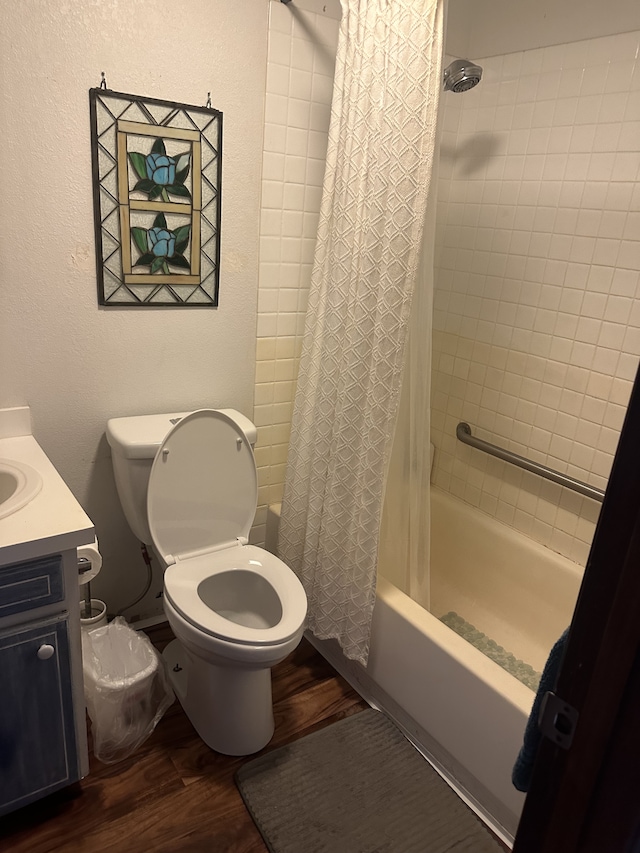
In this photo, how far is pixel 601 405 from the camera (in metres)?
1.93

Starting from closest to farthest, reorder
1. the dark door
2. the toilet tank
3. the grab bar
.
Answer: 1. the dark door
2. the toilet tank
3. the grab bar

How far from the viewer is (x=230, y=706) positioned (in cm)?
164

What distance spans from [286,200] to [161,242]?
1.48 feet

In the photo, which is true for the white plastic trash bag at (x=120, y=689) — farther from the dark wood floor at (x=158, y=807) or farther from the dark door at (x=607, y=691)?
the dark door at (x=607, y=691)

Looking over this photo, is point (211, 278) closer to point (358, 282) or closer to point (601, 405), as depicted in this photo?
point (358, 282)

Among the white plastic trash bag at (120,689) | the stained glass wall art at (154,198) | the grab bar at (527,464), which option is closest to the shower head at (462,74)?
the stained glass wall art at (154,198)

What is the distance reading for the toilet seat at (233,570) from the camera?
1.50 meters

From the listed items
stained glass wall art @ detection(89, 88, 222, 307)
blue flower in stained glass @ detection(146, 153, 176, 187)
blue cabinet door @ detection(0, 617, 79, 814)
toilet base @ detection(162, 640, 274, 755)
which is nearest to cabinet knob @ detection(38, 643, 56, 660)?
blue cabinet door @ detection(0, 617, 79, 814)

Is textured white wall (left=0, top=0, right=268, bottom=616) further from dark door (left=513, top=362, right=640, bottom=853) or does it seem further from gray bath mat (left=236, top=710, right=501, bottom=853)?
dark door (left=513, top=362, right=640, bottom=853)

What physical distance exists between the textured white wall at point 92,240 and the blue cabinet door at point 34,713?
2.07 feet

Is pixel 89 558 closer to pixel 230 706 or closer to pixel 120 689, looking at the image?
pixel 120 689

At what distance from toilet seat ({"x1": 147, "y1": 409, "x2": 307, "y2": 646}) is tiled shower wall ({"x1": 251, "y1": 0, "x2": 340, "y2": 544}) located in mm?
293

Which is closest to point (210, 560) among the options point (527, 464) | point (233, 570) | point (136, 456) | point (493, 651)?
point (233, 570)

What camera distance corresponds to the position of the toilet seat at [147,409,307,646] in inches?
67.3
